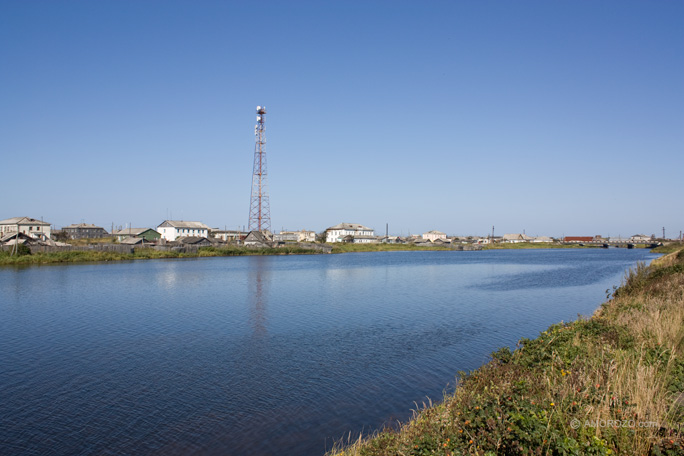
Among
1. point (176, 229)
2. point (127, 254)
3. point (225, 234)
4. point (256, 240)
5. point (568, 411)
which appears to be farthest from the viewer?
point (225, 234)

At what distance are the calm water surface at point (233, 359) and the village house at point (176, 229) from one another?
71.8 metres

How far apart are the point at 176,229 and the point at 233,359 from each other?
321ft

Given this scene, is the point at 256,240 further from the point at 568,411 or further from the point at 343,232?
the point at 568,411

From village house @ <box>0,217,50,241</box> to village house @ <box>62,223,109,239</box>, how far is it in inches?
702

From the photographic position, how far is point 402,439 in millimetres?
7875

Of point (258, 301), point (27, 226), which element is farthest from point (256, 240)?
point (258, 301)

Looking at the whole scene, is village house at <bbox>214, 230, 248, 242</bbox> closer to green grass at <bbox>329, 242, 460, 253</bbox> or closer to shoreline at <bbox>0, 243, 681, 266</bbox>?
green grass at <bbox>329, 242, 460, 253</bbox>

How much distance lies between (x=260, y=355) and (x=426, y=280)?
3130cm

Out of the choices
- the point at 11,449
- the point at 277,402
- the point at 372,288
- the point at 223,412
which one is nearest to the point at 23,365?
the point at 11,449

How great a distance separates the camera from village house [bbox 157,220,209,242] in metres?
108

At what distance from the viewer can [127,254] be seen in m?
74.2

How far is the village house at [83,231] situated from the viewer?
113338 millimetres

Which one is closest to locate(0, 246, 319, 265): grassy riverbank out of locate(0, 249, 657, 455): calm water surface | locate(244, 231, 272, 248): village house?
locate(244, 231, 272, 248): village house

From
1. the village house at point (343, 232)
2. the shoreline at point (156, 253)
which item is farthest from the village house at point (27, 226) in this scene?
the village house at point (343, 232)
